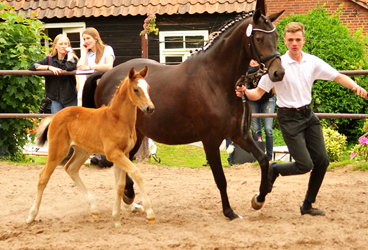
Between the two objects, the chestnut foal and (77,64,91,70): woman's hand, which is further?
(77,64,91,70): woman's hand

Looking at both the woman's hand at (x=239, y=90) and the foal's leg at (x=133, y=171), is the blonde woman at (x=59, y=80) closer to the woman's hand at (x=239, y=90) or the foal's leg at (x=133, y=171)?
Answer: the foal's leg at (x=133, y=171)

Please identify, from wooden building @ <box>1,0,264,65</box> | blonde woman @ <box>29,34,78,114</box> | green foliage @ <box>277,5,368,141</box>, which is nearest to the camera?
blonde woman @ <box>29,34,78,114</box>

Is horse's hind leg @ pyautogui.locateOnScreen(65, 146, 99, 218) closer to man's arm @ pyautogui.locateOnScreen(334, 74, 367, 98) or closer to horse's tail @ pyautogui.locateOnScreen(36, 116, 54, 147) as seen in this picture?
horse's tail @ pyautogui.locateOnScreen(36, 116, 54, 147)

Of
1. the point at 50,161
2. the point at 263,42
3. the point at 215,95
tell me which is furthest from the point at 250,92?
the point at 50,161

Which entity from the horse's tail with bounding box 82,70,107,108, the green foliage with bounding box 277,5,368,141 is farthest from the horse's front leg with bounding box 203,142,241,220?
the green foliage with bounding box 277,5,368,141

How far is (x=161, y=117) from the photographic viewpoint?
4879mm

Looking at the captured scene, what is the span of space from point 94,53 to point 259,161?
137 inches

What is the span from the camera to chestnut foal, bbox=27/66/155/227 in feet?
13.5

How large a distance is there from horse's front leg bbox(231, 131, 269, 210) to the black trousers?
0.27 meters

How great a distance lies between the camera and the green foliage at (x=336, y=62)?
389 inches

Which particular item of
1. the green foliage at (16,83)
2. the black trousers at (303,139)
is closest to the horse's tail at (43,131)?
the black trousers at (303,139)

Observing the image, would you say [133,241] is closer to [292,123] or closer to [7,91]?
[292,123]

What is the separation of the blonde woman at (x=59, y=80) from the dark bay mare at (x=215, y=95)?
2.62 metres

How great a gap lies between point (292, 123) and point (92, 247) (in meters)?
2.13
